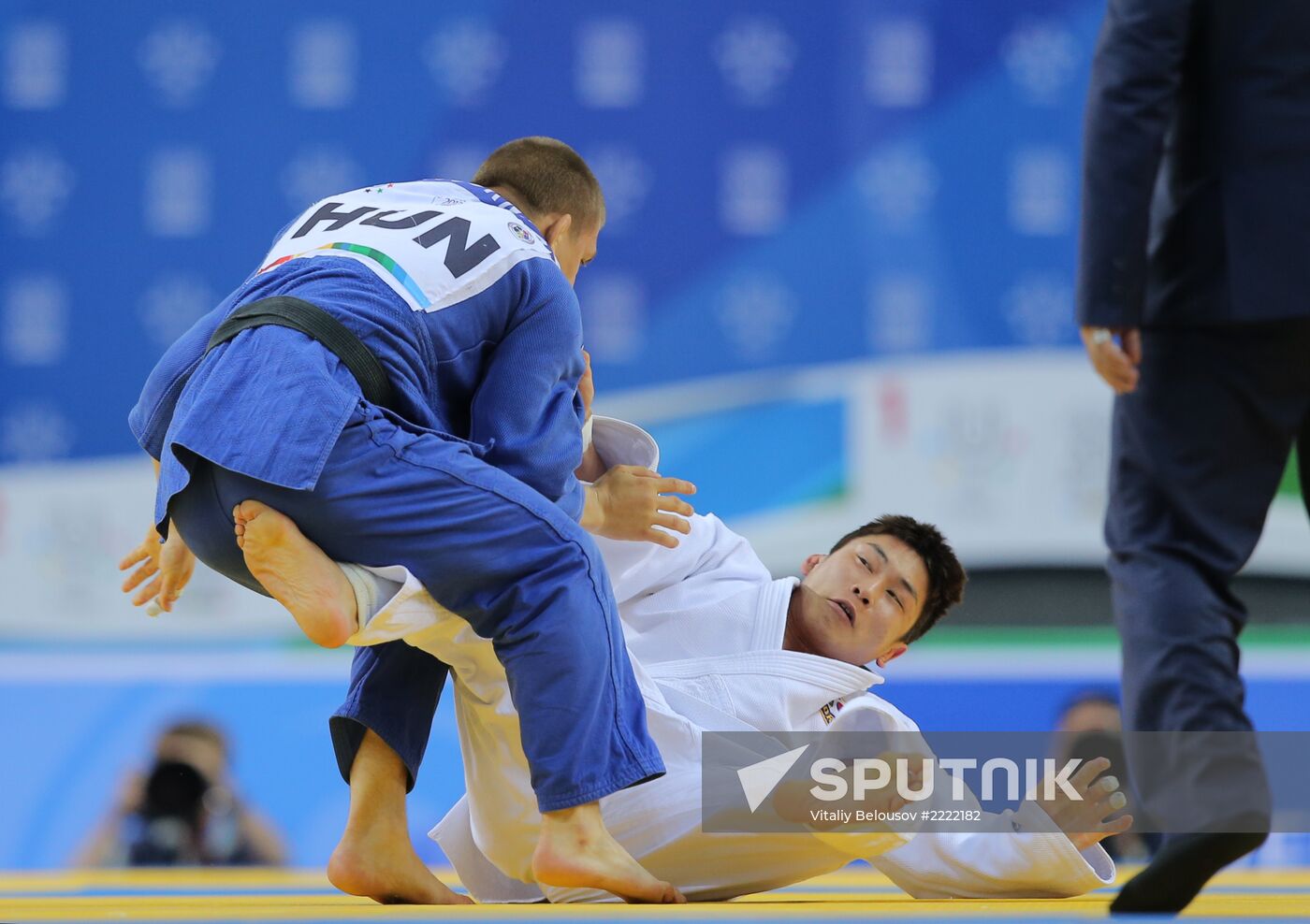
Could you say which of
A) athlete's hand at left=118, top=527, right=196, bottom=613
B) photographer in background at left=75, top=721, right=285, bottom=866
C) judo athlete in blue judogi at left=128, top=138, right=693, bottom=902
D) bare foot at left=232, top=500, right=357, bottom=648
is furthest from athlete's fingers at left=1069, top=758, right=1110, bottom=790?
photographer in background at left=75, top=721, right=285, bottom=866

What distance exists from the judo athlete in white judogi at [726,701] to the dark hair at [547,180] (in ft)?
1.04

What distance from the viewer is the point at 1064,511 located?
415 cm

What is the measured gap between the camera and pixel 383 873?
174 cm

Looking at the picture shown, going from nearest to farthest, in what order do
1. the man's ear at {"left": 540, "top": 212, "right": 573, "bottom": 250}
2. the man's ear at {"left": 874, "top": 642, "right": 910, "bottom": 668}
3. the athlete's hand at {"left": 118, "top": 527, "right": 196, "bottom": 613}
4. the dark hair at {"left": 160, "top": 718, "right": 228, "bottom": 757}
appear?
1. the athlete's hand at {"left": 118, "top": 527, "right": 196, "bottom": 613}
2. the man's ear at {"left": 540, "top": 212, "right": 573, "bottom": 250}
3. the man's ear at {"left": 874, "top": 642, "right": 910, "bottom": 668}
4. the dark hair at {"left": 160, "top": 718, "right": 228, "bottom": 757}

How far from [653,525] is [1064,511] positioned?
2.47 meters

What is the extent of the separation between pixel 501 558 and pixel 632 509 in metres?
0.39

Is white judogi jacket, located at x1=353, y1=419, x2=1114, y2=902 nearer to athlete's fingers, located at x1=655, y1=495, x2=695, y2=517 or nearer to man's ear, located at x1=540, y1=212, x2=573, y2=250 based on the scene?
athlete's fingers, located at x1=655, y1=495, x2=695, y2=517

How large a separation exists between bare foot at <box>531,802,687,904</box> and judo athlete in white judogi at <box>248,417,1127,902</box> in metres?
0.21

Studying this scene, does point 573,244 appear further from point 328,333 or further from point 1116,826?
point 1116,826

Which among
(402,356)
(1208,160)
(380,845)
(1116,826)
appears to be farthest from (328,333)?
(1208,160)

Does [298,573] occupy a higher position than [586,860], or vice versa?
[298,573]

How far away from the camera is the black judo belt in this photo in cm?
162

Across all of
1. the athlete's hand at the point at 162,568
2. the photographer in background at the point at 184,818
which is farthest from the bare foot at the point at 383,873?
the photographer in background at the point at 184,818

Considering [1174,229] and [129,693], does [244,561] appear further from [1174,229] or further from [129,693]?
[129,693]
